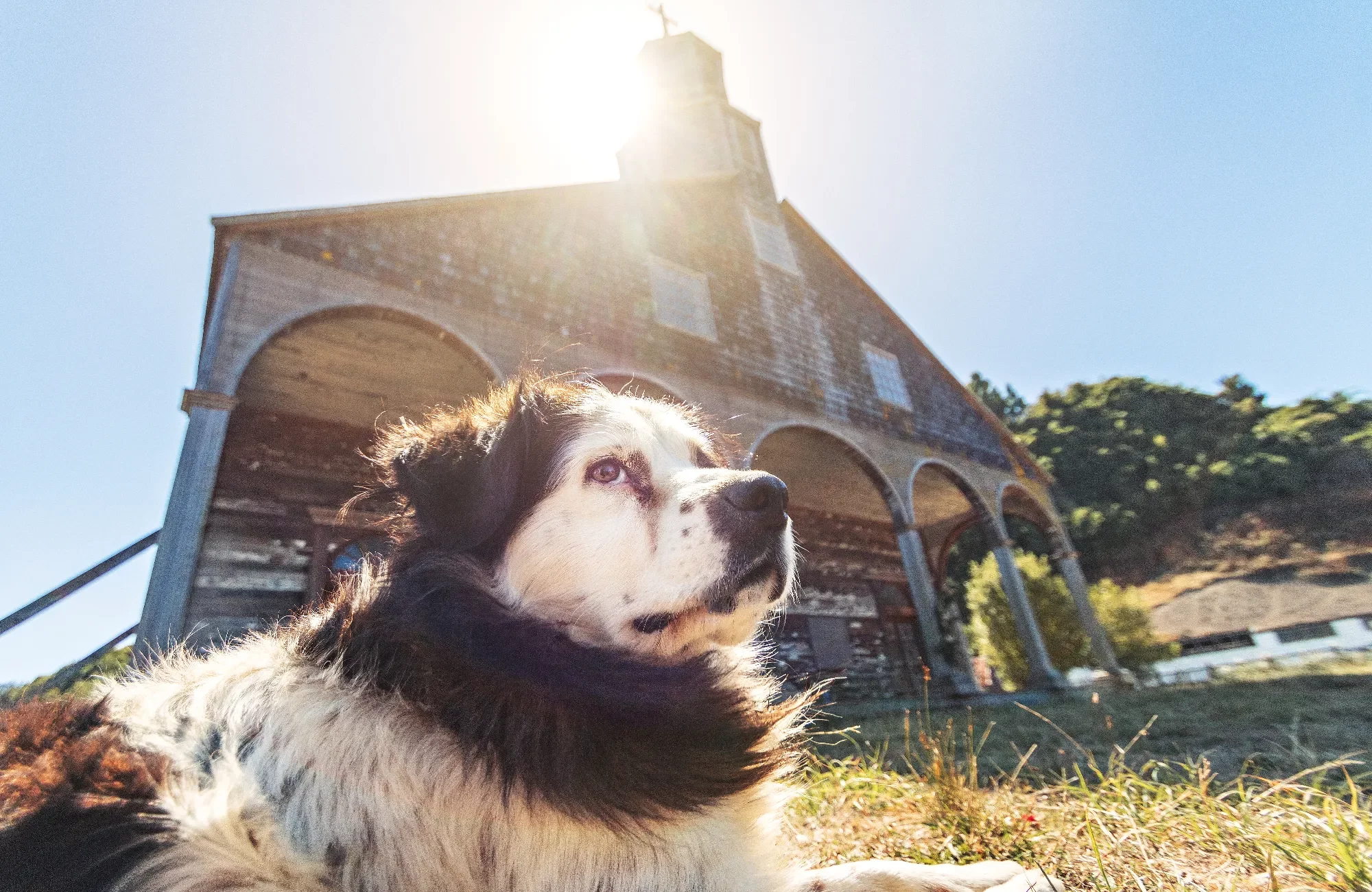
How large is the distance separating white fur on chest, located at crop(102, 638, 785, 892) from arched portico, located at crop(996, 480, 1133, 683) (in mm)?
11335

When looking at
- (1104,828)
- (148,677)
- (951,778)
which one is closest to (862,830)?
(951,778)

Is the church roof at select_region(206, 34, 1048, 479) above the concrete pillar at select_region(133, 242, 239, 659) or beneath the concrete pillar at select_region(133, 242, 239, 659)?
above

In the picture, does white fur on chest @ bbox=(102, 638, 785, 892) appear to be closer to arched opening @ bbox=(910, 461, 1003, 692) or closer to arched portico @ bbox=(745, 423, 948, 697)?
arched portico @ bbox=(745, 423, 948, 697)

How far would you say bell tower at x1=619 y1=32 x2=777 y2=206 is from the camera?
12.3m

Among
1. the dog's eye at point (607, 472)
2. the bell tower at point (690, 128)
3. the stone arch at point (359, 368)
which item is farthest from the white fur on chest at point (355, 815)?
the bell tower at point (690, 128)

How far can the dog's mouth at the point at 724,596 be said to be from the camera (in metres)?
1.55

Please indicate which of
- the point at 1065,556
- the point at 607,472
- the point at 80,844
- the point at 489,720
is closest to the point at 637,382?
the point at 607,472

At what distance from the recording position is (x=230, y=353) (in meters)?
5.04

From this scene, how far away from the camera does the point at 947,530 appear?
51.7 feet

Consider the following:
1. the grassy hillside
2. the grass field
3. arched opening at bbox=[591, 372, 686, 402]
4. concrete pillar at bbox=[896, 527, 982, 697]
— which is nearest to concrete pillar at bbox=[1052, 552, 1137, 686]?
concrete pillar at bbox=[896, 527, 982, 697]

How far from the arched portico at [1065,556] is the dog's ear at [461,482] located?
442 inches

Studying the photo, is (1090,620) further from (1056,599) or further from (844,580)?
(1056,599)

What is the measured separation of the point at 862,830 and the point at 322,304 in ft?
19.3

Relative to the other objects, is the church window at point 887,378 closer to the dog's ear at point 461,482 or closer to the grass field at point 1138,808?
the grass field at point 1138,808
